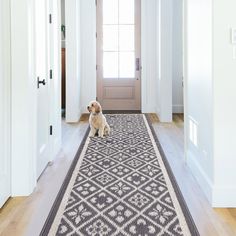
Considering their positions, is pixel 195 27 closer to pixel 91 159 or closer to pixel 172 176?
pixel 172 176

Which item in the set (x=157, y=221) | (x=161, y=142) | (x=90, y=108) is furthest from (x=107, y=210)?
(x=90, y=108)

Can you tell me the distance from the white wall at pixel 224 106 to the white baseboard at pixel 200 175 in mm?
119

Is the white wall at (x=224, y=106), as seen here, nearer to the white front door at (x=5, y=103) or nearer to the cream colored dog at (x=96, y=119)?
the white front door at (x=5, y=103)

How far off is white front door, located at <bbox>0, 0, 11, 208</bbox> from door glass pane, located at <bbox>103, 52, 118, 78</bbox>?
5503mm

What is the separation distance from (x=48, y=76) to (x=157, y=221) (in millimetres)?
2130

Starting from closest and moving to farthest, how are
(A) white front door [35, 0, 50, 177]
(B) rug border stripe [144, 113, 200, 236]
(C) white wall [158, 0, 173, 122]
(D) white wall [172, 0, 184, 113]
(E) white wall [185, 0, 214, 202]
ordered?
1. (B) rug border stripe [144, 113, 200, 236]
2. (E) white wall [185, 0, 214, 202]
3. (A) white front door [35, 0, 50, 177]
4. (C) white wall [158, 0, 173, 122]
5. (D) white wall [172, 0, 184, 113]

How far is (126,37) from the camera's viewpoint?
817cm

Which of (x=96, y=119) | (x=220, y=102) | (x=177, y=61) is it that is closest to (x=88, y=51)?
(x=177, y=61)

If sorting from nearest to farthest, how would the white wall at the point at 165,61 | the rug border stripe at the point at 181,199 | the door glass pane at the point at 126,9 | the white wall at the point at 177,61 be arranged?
the rug border stripe at the point at 181,199, the white wall at the point at 165,61, the white wall at the point at 177,61, the door glass pane at the point at 126,9

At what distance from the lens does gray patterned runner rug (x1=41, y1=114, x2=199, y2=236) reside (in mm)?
2258

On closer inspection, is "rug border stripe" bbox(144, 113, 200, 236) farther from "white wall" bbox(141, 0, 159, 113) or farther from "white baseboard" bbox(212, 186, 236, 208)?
"white wall" bbox(141, 0, 159, 113)

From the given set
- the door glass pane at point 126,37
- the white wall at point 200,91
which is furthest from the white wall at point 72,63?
the white wall at point 200,91

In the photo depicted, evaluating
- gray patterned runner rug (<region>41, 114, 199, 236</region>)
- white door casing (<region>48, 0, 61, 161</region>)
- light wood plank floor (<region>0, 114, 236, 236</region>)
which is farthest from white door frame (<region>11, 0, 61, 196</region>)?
white door casing (<region>48, 0, 61, 161</region>)

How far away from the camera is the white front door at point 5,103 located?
103 inches
